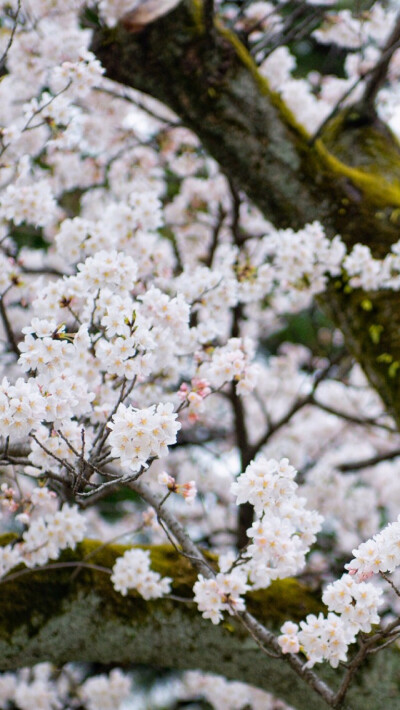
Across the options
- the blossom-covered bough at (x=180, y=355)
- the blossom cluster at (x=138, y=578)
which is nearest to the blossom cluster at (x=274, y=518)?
the blossom-covered bough at (x=180, y=355)

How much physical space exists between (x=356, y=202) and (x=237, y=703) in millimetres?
2914

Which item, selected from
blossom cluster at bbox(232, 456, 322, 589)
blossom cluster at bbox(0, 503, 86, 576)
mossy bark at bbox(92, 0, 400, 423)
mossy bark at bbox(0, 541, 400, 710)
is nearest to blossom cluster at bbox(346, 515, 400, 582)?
blossom cluster at bbox(232, 456, 322, 589)

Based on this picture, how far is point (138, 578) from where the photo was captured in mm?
2160

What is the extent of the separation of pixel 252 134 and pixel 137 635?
2.09m

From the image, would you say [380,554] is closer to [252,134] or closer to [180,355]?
[180,355]

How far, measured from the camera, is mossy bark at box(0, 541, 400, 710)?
86.4 inches

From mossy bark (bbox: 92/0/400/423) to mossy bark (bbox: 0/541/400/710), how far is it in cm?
113

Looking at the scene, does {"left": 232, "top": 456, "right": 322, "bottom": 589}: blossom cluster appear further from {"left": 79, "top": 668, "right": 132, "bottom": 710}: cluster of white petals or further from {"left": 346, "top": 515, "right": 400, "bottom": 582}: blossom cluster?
{"left": 79, "top": 668, "right": 132, "bottom": 710}: cluster of white petals

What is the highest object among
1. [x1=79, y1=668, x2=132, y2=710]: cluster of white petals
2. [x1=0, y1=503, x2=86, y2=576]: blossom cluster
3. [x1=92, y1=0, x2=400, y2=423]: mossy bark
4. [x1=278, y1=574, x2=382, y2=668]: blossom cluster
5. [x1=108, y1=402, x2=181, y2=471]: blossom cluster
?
[x1=92, y1=0, x2=400, y2=423]: mossy bark

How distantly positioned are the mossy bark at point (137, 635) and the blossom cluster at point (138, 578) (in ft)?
0.41

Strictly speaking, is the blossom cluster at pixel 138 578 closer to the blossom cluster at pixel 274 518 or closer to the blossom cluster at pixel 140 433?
the blossom cluster at pixel 274 518

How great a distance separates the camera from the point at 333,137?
338 cm

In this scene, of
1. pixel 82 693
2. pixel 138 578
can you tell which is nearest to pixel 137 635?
pixel 138 578

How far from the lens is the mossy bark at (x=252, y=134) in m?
2.76
